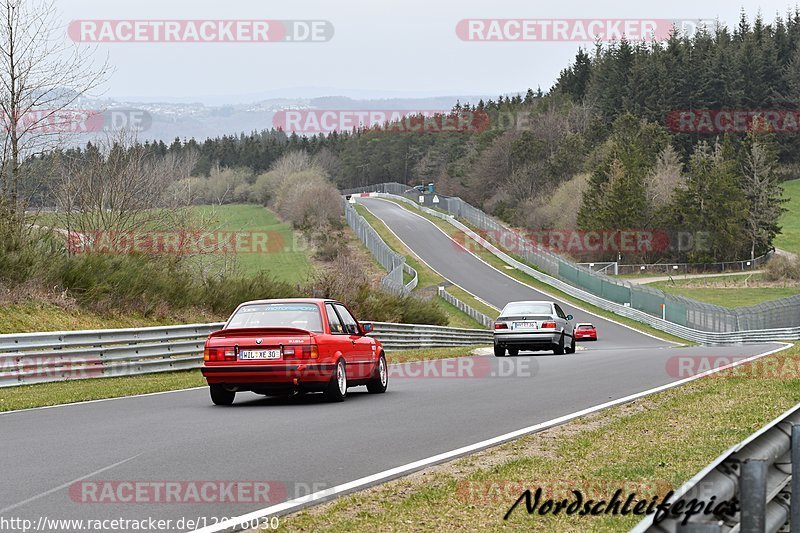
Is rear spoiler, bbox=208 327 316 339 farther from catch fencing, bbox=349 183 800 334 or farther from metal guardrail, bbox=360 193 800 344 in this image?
catch fencing, bbox=349 183 800 334

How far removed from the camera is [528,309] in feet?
103

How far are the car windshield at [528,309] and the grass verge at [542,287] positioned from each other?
2637 cm

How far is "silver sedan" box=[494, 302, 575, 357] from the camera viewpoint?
30547 millimetres

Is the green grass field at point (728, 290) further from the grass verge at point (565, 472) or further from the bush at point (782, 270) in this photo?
the grass verge at point (565, 472)

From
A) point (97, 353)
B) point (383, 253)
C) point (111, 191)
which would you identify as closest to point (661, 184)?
point (383, 253)

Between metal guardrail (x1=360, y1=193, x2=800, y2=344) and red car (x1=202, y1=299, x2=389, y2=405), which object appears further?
metal guardrail (x1=360, y1=193, x2=800, y2=344)

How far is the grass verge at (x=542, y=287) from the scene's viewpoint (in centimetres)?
6247

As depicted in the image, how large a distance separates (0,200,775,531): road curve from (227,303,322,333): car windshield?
1147mm

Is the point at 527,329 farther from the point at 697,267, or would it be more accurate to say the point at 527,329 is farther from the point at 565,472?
the point at 697,267

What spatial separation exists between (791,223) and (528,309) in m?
105

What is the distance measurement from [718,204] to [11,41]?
88.0 meters

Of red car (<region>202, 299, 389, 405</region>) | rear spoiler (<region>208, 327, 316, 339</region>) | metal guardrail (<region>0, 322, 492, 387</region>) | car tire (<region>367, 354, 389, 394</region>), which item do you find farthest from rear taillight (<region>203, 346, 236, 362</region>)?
metal guardrail (<region>0, 322, 492, 387</region>)

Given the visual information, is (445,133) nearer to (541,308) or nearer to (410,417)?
(541,308)

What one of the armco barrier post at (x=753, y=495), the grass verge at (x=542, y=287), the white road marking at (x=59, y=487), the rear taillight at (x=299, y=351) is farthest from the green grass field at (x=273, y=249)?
the armco barrier post at (x=753, y=495)
